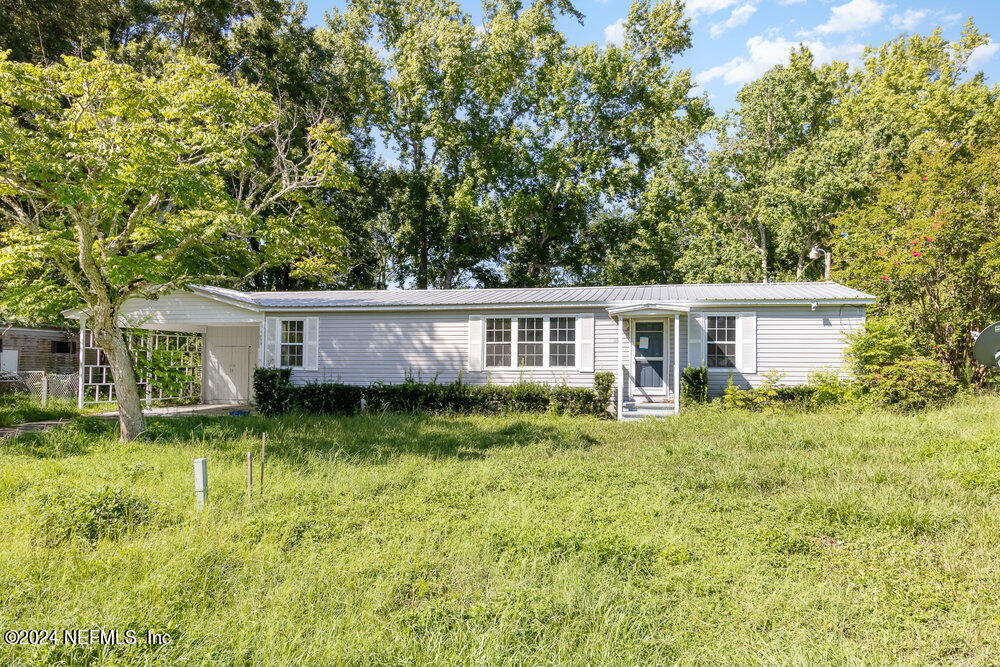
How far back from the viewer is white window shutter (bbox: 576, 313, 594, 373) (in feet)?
42.1

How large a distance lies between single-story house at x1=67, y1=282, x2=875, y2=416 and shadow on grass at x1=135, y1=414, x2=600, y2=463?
2.56 meters

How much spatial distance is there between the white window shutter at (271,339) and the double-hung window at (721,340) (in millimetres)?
11268

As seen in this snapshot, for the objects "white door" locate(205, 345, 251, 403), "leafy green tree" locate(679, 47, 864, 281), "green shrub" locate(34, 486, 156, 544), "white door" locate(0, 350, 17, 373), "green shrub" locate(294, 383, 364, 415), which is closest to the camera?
"green shrub" locate(34, 486, 156, 544)

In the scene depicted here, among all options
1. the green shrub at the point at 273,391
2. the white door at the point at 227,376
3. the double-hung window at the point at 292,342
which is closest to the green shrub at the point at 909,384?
the green shrub at the point at 273,391

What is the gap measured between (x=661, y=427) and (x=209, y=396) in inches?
536

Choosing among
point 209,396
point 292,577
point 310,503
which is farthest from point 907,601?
point 209,396

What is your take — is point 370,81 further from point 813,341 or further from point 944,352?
point 944,352

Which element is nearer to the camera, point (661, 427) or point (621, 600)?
point (621, 600)

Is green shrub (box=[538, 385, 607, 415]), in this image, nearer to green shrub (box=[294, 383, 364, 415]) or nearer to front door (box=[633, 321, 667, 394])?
front door (box=[633, 321, 667, 394])

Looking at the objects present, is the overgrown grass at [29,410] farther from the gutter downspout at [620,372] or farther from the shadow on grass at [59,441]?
the gutter downspout at [620,372]

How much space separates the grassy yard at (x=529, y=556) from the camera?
3.04m

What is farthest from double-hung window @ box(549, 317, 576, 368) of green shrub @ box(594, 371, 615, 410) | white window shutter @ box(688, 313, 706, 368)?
white window shutter @ box(688, 313, 706, 368)

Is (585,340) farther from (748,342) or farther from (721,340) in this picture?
(748,342)

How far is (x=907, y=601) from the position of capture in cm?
346
